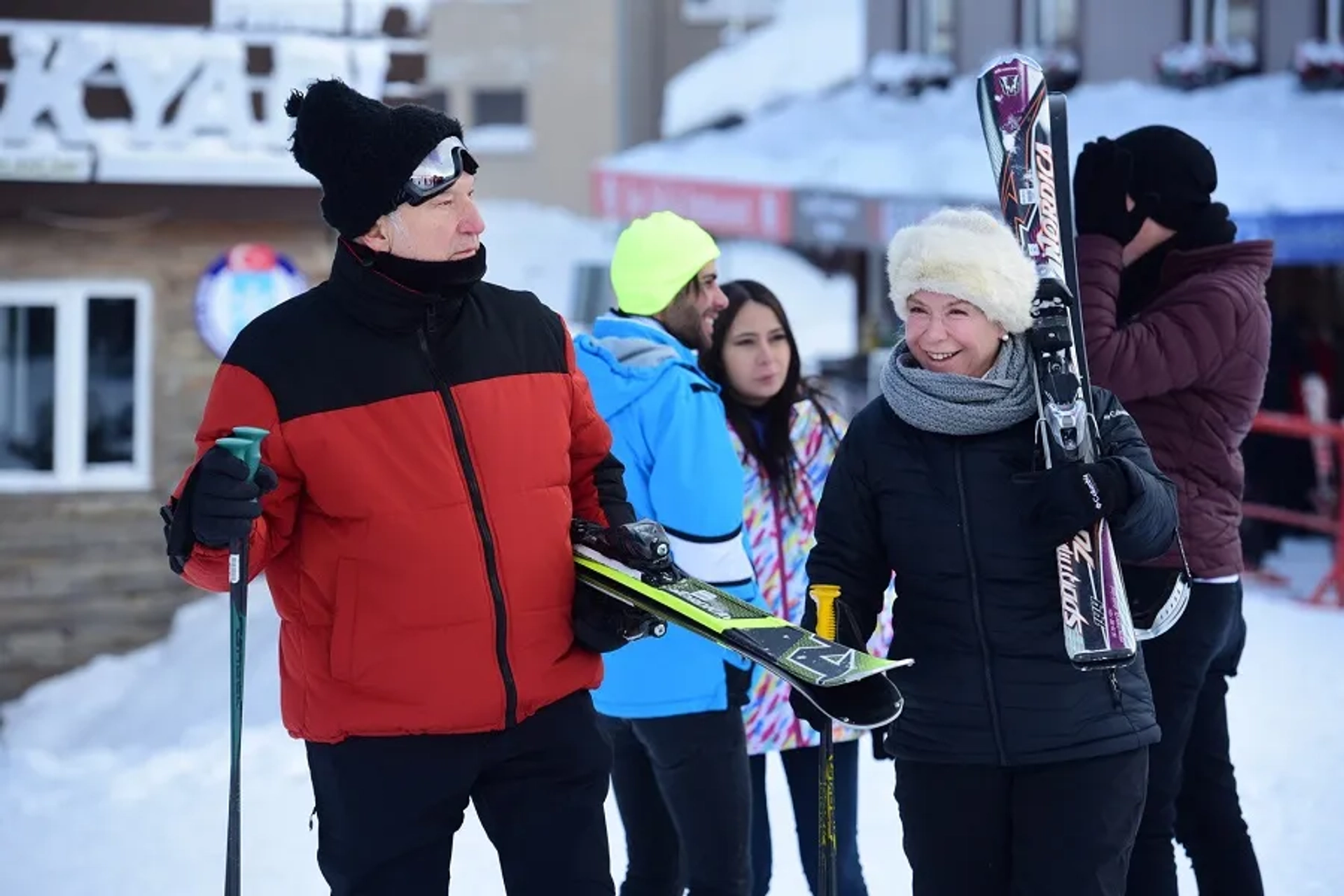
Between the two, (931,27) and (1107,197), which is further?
(931,27)

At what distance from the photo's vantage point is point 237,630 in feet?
10.0

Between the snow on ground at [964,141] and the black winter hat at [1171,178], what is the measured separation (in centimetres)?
733

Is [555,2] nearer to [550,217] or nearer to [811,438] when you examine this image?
[550,217]

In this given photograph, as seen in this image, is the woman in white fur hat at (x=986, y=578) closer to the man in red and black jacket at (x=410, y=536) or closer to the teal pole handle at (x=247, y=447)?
the man in red and black jacket at (x=410, y=536)

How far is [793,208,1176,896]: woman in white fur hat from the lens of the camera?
124 inches

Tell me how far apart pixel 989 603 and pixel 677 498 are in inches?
35.2

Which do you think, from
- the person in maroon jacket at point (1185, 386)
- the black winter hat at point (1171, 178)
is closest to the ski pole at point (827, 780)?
the person in maroon jacket at point (1185, 386)

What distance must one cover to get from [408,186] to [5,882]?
3.67 metres

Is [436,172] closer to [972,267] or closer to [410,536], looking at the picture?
[410,536]

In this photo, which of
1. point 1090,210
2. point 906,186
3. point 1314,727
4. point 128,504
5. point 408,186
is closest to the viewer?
point 408,186

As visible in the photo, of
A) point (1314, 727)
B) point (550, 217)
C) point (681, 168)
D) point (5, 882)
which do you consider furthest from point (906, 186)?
point (550, 217)

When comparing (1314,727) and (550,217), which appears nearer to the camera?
(1314,727)

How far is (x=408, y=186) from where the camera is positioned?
3.04 metres

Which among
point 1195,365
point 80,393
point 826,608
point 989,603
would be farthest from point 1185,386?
point 80,393
